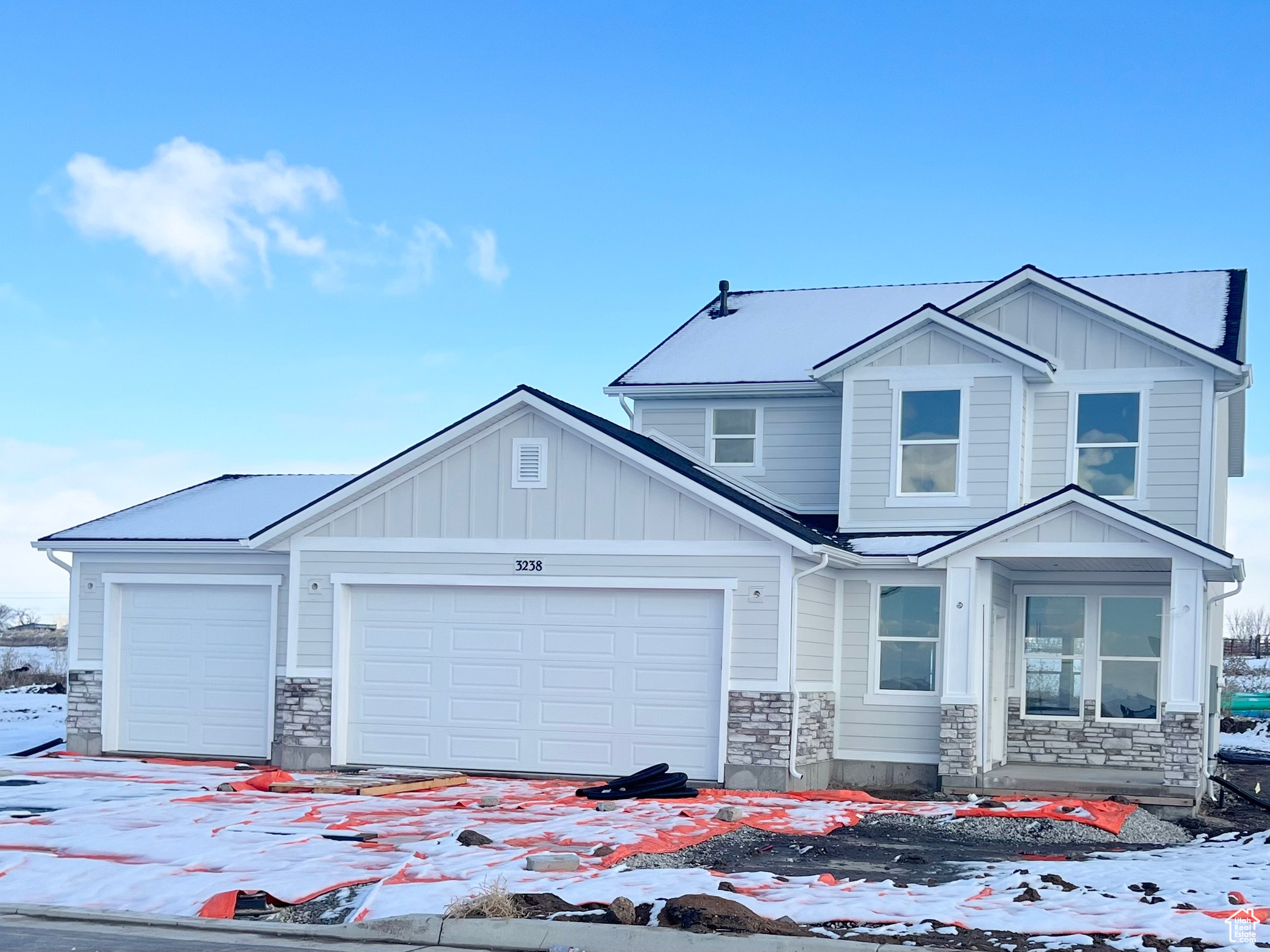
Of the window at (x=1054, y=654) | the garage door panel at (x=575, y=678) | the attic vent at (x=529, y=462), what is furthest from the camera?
the window at (x=1054, y=654)

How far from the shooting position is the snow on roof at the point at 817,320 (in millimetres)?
19938

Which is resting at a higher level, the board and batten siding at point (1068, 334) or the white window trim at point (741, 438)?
the board and batten siding at point (1068, 334)

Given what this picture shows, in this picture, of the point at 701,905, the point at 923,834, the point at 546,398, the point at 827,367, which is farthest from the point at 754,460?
the point at 701,905

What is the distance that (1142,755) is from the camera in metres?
18.4

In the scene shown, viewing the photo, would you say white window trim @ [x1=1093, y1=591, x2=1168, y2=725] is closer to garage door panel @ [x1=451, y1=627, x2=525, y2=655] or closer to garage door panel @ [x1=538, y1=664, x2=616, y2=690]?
garage door panel @ [x1=538, y1=664, x2=616, y2=690]

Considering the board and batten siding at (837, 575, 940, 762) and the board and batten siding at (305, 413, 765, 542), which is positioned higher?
the board and batten siding at (305, 413, 765, 542)

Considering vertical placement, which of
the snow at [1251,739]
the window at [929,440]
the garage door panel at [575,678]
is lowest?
the snow at [1251,739]

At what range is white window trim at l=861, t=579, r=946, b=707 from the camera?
1770 centimetres

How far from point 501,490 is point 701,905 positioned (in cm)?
951

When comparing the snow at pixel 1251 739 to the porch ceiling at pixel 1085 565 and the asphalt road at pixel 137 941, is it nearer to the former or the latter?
the porch ceiling at pixel 1085 565

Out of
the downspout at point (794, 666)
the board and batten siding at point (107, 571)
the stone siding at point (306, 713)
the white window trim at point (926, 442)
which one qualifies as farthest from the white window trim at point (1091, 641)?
the board and batten siding at point (107, 571)

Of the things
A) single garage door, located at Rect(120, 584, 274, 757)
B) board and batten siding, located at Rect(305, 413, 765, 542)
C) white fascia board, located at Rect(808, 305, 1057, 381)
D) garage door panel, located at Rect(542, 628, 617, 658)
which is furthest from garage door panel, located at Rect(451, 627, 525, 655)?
white fascia board, located at Rect(808, 305, 1057, 381)

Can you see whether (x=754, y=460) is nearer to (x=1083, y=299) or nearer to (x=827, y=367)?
(x=827, y=367)

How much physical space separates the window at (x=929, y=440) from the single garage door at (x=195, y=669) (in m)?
8.90
